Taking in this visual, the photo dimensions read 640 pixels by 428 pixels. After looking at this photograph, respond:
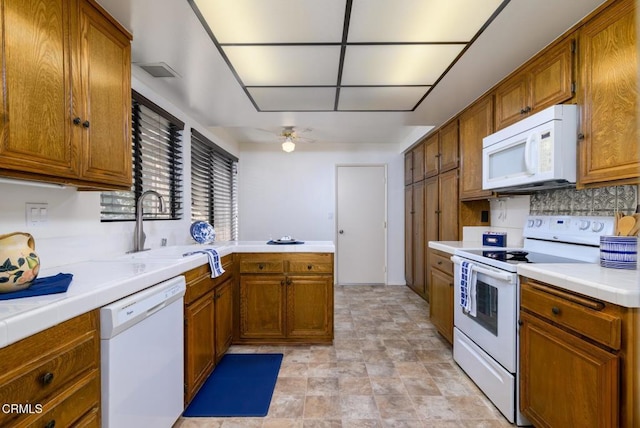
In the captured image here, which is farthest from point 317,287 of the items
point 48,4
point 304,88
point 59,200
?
point 48,4

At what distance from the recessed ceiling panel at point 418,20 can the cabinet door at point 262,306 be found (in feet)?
6.52

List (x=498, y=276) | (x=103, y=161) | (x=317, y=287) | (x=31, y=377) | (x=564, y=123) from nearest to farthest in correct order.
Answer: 1. (x=31, y=377)
2. (x=103, y=161)
3. (x=564, y=123)
4. (x=498, y=276)
5. (x=317, y=287)

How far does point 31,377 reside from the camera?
2.82 feet

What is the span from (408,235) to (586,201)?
2.88 m

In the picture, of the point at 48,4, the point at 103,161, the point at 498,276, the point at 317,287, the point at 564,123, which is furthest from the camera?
the point at 317,287

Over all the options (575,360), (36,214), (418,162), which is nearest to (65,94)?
(36,214)

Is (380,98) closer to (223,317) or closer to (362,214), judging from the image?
(223,317)

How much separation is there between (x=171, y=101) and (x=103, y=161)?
142cm

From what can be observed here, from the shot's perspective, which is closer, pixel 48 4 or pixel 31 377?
pixel 31 377

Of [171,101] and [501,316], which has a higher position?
[171,101]

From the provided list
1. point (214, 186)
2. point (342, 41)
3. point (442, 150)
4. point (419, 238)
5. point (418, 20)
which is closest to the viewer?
point (418, 20)

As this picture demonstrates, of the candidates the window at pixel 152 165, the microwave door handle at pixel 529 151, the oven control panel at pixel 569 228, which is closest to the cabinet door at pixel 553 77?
the microwave door handle at pixel 529 151

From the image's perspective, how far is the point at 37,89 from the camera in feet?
3.88

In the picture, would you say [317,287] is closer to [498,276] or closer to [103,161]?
[498,276]
